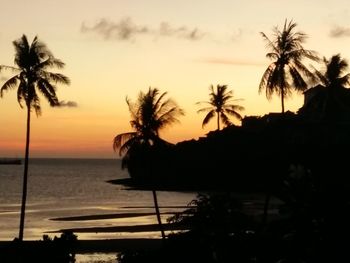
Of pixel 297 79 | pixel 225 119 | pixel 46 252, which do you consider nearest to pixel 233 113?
pixel 225 119

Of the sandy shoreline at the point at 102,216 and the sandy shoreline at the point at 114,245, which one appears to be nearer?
the sandy shoreline at the point at 114,245

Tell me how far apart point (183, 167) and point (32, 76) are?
10315 centimetres

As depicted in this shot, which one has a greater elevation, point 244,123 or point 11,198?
point 244,123

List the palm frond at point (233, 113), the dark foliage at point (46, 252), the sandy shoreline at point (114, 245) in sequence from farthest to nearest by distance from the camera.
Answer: the palm frond at point (233, 113), the sandy shoreline at point (114, 245), the dark foliage at point (46, 252)

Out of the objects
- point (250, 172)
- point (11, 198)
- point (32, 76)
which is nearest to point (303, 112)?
point (250, 172)

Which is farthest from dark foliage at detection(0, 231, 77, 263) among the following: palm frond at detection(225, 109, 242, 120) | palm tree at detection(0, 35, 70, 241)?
palm frond at detection(225, 109, 242, 120)

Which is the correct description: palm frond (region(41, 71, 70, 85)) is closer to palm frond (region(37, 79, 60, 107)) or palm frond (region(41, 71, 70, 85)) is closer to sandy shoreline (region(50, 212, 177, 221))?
palm frond (region(37, 79, 60, 107))

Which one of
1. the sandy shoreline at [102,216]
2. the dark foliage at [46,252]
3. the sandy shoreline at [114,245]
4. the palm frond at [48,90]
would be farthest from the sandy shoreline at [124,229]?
the dark foliage at [46,252]

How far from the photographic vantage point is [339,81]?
76000mm

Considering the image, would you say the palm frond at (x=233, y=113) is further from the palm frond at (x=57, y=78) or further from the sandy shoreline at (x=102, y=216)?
the palm frond at (x=57, y=78)

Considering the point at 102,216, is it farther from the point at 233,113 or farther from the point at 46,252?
the point at 46,252

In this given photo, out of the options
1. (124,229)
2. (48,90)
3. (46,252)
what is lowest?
(124,229)

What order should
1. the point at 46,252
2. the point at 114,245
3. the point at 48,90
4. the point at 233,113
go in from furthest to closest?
the point at 233,113, the point at 114,245, the point at 48,90, the point at 46,252

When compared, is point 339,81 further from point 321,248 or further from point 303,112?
point 321,248
